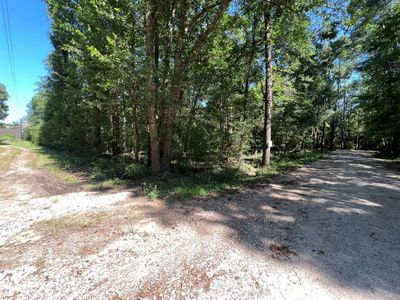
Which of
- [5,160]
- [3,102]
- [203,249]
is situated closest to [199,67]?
[203,249]

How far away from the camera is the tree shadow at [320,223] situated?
265 centimetres

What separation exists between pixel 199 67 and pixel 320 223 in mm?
7001

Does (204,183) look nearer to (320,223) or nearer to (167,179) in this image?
(167,179)

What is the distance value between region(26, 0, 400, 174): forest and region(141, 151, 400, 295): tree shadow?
4.20 metres

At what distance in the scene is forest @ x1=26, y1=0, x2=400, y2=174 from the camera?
7.09m

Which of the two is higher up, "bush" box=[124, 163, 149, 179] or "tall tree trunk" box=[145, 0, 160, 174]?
"tall tree trunk" box=[145, 0, 160, 174]

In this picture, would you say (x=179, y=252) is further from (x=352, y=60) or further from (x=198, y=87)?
(x=352, y=60)

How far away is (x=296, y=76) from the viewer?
17.0m

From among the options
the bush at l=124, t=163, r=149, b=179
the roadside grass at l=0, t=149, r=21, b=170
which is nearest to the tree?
the roadside grass at l=0, t=149, r=21, b=170

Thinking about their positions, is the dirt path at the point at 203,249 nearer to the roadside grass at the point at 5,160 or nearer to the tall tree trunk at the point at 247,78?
the tall tree trunk at the point at 247,78

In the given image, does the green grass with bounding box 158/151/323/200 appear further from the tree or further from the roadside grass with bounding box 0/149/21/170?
the tree

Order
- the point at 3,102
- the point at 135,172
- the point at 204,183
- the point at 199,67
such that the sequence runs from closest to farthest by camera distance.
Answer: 1. the point at 204,183
2. the point at 135,172
3. the point at 199,67
4. the point at 3,102

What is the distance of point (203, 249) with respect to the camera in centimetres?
299

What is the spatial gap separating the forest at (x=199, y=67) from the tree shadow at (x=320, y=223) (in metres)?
4.20
